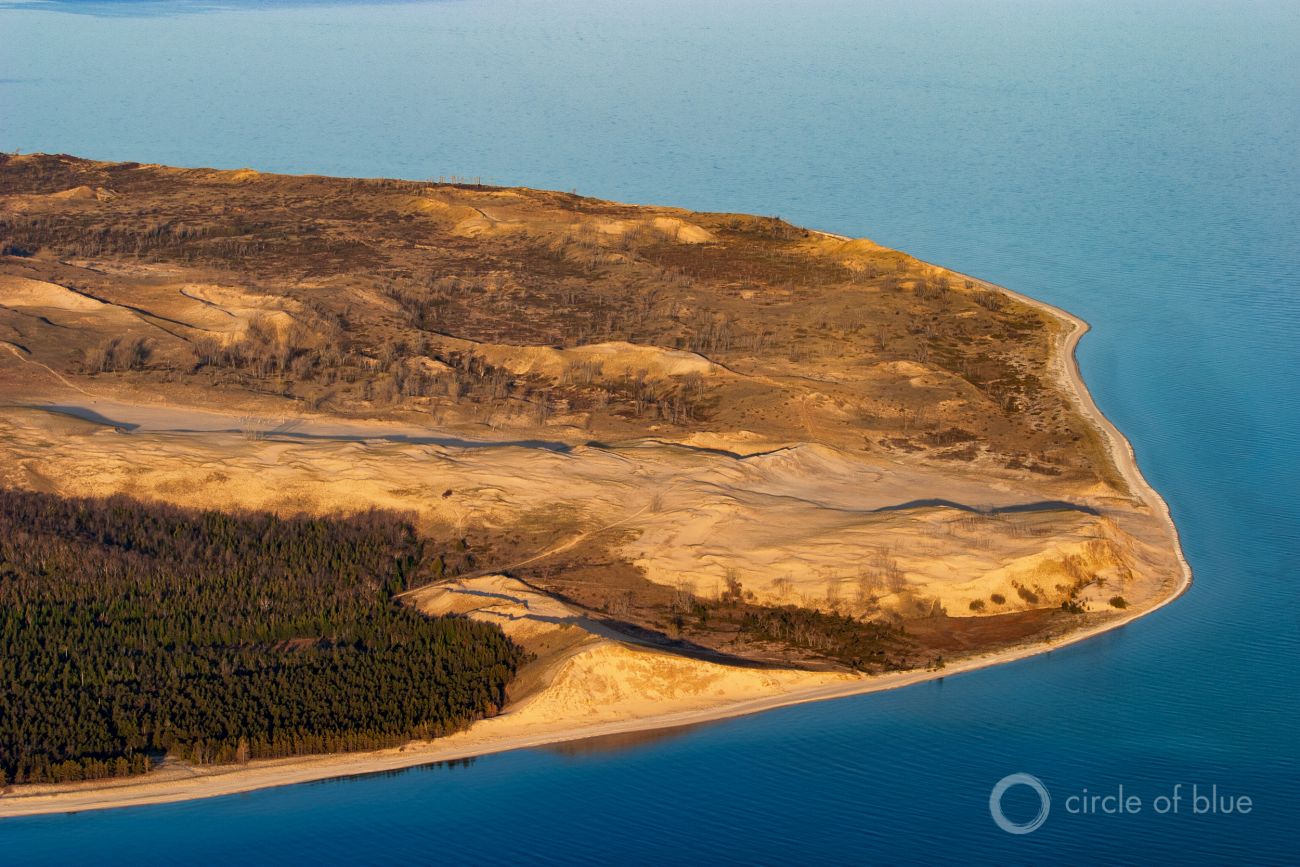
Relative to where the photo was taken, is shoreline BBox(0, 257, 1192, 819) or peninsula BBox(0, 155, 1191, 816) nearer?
shoreline BBox(0, 257, 1192, 819)

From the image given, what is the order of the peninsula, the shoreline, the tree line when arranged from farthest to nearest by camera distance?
the peninsula, the tree line, the shoreline

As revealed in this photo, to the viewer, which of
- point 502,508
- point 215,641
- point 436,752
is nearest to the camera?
point 436,752

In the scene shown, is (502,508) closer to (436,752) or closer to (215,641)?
(215,641)

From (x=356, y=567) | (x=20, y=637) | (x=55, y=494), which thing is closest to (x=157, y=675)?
(x=20, y=637)

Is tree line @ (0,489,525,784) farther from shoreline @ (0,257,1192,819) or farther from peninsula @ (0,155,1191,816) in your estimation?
shoreline @ (0,257,1192,819)

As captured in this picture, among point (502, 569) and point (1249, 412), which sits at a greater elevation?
point (1249, 412)

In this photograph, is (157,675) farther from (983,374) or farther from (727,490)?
(983,374)

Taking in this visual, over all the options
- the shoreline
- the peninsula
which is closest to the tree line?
the peninsula

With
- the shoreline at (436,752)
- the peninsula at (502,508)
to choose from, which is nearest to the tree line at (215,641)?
the peninsula at (502,508)

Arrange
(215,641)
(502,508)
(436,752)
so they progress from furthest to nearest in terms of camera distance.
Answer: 1. (502,508)
2. (215,641)
3. (436,752)

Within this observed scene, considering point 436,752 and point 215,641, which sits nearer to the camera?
point 436,752

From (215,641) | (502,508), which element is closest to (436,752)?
(215,641)
